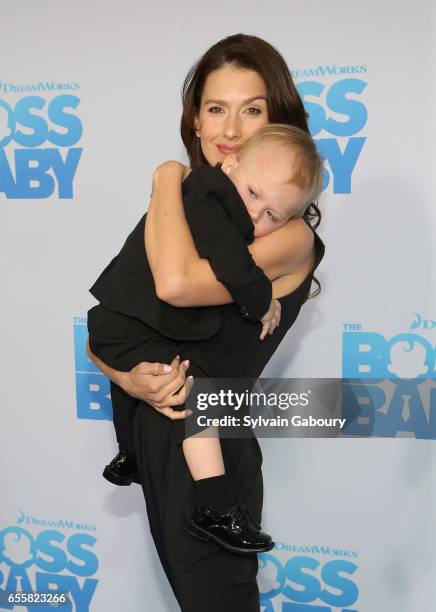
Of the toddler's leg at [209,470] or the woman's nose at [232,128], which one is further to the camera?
the woman's nose at [232,128]

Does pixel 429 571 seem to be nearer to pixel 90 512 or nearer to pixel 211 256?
pixel 90 512

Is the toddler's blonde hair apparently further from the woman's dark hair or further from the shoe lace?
the shoe lace

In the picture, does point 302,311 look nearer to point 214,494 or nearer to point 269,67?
point 269,67

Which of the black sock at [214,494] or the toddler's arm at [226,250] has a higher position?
the toddler's arm at [226,250]

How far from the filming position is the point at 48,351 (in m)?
2.30

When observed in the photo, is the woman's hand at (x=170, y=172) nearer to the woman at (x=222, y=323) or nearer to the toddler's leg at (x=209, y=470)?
the woman at (x=222, y=323)

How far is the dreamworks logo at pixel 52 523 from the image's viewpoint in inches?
94.7

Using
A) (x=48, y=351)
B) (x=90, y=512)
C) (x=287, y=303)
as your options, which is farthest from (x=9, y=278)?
(x=287, y=303)

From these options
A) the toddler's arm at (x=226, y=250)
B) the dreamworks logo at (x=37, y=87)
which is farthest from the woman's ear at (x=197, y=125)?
the dreamworks logo at (x=37, y=87)

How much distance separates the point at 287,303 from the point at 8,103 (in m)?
1.32

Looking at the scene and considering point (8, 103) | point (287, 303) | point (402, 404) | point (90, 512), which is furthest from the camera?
point (90, 512)

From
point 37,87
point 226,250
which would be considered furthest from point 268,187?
point 37,87

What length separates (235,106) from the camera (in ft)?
4.82

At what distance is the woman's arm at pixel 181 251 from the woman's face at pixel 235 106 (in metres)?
0.20
